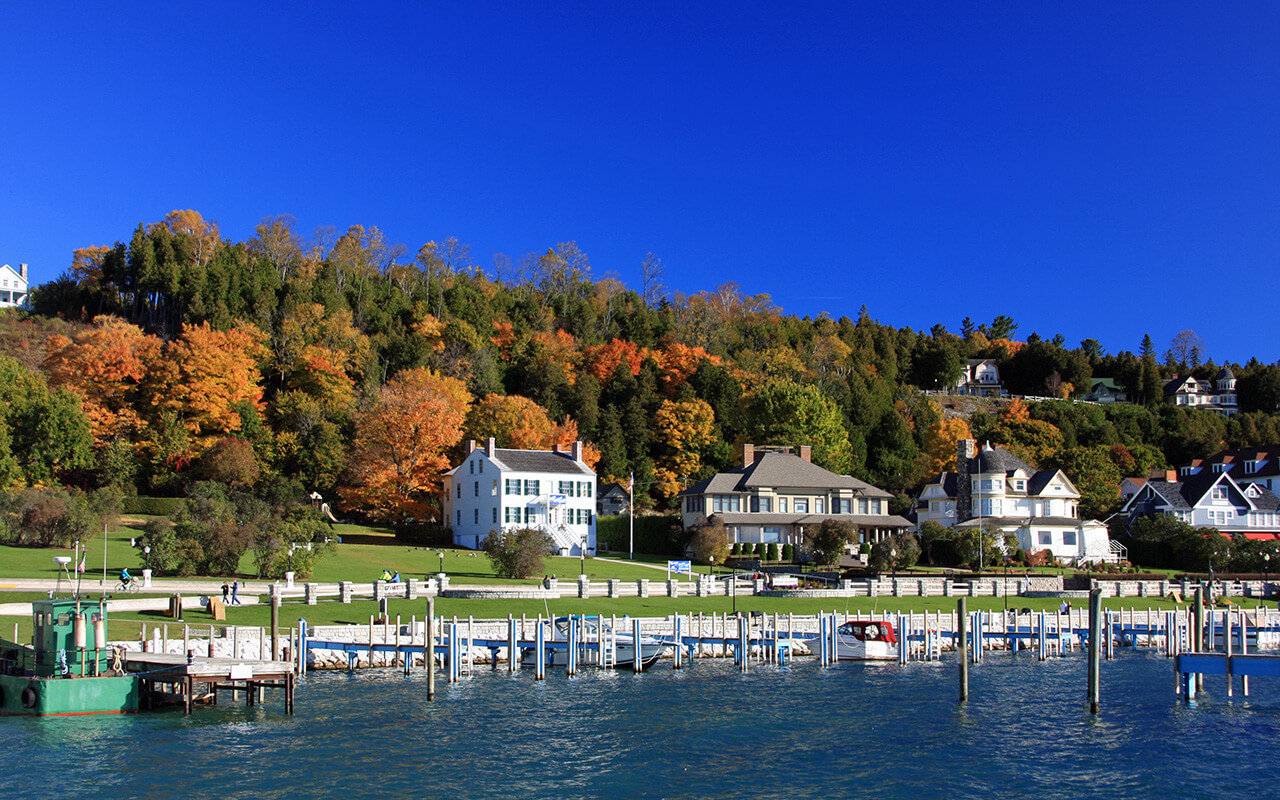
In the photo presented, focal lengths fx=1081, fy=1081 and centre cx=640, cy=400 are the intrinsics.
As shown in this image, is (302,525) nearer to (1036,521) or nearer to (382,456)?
(382,456)

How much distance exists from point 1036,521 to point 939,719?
59.2 m

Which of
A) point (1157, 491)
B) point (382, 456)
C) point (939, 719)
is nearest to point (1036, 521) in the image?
point (1157, 491)

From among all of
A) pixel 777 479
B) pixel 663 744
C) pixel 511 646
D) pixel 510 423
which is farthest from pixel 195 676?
pixel 510 423

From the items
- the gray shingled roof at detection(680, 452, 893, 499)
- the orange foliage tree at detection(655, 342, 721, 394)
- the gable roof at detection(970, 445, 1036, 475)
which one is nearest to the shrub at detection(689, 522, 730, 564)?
the gray shingled roof at detection(680, 452, 893, 499)

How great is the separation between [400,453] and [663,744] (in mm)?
63928

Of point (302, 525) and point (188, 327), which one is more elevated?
point (188, 327)

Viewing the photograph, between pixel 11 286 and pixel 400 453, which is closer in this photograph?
pixel 400 453

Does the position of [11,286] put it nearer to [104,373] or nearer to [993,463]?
[104,373]

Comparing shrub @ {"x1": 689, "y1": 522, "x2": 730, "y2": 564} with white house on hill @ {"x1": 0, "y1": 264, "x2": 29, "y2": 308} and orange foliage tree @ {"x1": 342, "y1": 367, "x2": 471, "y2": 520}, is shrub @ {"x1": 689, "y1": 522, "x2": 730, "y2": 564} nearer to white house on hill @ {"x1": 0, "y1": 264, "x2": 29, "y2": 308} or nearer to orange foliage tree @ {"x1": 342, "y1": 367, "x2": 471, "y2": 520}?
orange foliage tree @ {"x1": 342, "y1": 367, "x2": 471, "y2": 520}

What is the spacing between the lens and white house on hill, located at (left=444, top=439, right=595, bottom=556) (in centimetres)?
8312

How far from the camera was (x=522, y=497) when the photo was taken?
83812 millimetres

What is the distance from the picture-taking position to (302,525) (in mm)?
57312

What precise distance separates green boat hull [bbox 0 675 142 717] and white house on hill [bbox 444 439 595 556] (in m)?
50.6

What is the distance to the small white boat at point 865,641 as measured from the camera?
46.2 metres
